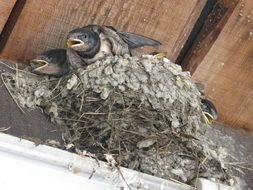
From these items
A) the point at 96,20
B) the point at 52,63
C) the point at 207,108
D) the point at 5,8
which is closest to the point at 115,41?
the point at 96,20

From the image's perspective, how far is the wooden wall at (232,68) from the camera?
11.3ft

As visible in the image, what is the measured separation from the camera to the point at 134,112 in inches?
132

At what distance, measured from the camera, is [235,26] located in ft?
11.2

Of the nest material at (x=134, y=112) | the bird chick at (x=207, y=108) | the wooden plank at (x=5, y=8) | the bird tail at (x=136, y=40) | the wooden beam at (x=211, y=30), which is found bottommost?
the nest material at (x=134, y=112)

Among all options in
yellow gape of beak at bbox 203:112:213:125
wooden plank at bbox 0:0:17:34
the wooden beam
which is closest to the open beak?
wooden plank at bbox 0:0:17:34

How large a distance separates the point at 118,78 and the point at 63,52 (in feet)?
0.93

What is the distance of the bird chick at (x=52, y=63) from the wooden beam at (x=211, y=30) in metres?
0.57

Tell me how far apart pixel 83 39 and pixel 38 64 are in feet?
0.79

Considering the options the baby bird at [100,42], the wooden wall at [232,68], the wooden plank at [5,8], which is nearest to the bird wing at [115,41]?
the baby bird at [100,42]

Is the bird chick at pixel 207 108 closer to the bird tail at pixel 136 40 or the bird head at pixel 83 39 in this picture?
the bird tail at pixel 136 40

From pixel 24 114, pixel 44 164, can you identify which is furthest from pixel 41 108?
pixel 44 164

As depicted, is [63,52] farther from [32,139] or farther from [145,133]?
[32,139]

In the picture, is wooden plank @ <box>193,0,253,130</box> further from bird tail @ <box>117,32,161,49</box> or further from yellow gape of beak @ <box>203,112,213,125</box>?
bird tail @ <box>117,32,161,49</box>

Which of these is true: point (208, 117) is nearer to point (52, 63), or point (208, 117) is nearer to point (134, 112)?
point (134, 112)
